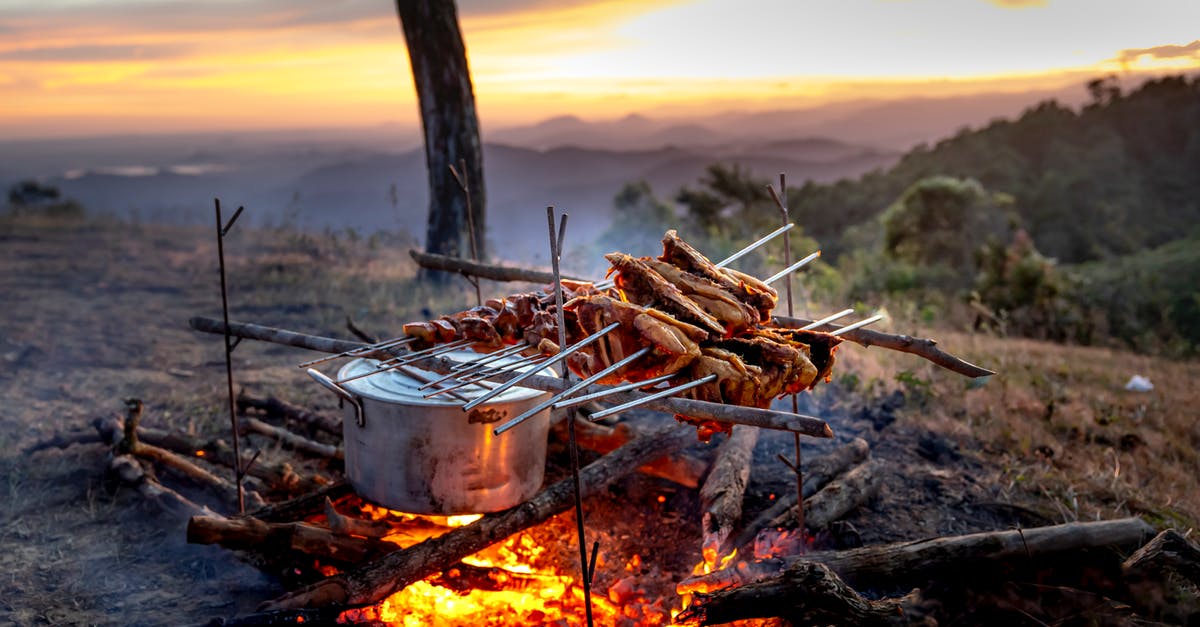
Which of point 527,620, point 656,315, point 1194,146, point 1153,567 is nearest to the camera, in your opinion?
point 656,315

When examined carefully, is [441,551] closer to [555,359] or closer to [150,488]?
[555,359]

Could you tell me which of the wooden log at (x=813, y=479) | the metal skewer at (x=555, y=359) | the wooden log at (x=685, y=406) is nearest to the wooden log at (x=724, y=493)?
the wooden log at (x=813, y=479)

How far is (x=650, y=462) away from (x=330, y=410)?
130 inches

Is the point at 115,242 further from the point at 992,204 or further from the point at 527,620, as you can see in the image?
the point at 992,204

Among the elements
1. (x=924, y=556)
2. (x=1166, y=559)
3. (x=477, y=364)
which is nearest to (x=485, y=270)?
(x=477, y=364)

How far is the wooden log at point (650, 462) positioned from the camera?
17.4ft

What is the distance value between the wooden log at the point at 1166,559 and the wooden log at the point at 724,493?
76.9 inches

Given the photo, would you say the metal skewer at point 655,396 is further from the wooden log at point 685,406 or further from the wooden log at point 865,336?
the wooden log at point 865,336

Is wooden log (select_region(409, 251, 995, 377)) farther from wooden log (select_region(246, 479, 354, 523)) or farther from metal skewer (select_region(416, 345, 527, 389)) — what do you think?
wooden log (select_region(246, 479, 354, 523))

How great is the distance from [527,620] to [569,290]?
5.70 ft

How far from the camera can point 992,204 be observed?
18.6m

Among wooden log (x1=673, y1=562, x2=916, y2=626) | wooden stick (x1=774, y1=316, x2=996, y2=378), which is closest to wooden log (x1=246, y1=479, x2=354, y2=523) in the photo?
wooden log (x1=673, y1=562, x2=916, y2=626)

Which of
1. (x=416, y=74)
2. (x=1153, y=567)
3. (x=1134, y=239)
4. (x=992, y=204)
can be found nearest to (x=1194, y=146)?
(x=1134, y=239)

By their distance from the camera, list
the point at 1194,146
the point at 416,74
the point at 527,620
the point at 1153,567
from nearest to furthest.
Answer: the point at 1153,567
the point at 527,620
the point at 416,74
the point at 1194,146
